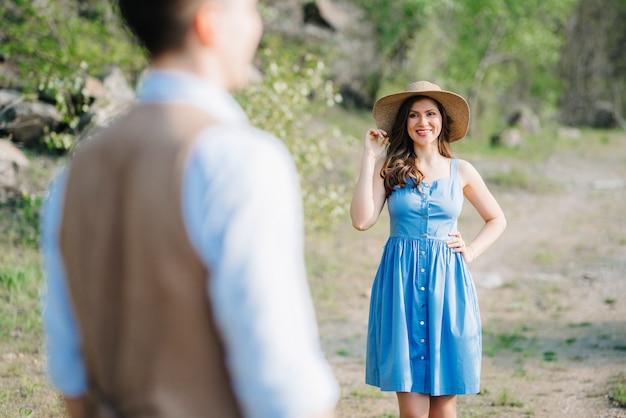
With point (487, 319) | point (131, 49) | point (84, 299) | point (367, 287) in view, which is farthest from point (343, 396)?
point (131, 49)

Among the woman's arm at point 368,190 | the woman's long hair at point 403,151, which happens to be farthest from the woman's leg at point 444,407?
the woman's long hair at point 403,151

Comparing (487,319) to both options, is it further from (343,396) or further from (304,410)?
(304,410)

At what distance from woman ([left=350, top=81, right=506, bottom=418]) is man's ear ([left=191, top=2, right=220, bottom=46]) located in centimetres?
243

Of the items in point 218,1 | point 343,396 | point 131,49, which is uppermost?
point 131,49

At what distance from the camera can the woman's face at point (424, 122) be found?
387 centimetres

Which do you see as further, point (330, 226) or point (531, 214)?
point (531, 214)

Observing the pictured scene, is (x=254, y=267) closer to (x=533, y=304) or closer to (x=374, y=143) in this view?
A: (x=374, y=143)

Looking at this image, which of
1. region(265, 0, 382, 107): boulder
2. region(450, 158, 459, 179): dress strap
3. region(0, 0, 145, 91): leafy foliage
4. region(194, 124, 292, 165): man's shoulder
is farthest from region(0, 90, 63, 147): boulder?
region(265, 0, 382, 107): boulder

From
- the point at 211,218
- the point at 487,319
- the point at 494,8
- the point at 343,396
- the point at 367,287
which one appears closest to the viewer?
the point at 211,218

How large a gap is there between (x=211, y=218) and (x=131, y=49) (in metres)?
11.7

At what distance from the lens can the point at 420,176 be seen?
12.5 ft

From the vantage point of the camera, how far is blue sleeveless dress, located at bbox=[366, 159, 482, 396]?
3.66m

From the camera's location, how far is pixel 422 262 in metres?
3.76

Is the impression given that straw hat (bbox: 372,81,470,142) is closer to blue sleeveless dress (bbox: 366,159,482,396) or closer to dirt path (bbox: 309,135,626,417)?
blue sleeveless dress (bbox: 366,159,482,396)
